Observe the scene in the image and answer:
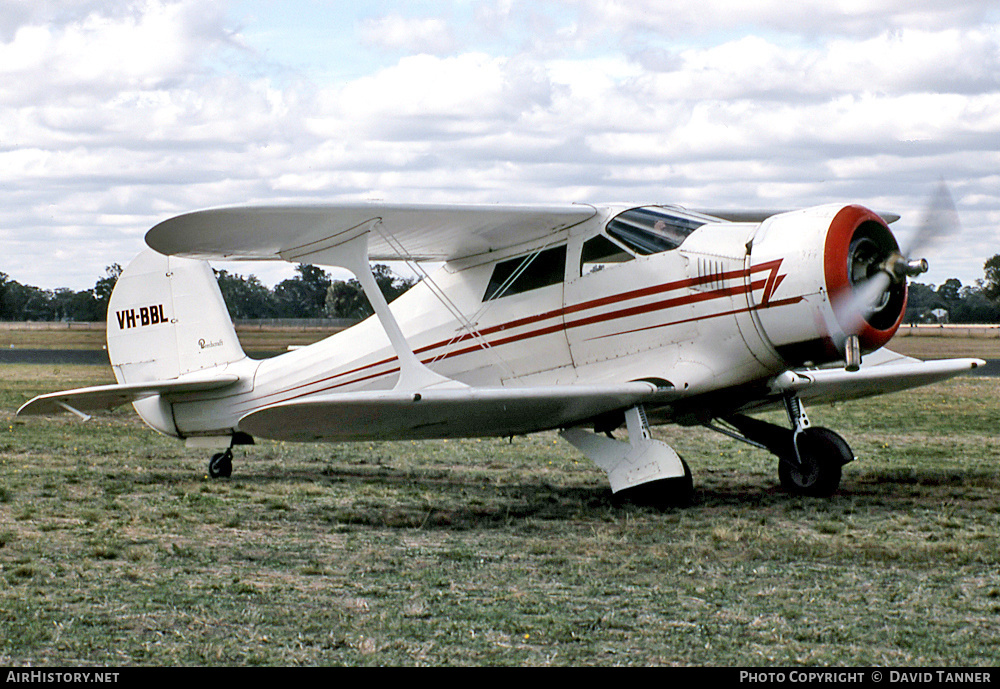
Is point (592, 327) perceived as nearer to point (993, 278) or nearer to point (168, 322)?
point (168, 322)

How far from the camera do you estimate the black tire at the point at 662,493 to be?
7.98m

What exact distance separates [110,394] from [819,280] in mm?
6398

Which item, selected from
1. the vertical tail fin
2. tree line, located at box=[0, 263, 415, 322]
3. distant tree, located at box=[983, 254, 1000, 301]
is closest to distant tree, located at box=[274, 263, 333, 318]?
tree line, located at box=[0, 263, 415, 322]

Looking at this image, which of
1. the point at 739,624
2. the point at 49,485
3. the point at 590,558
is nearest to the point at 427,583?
the point at 590,558

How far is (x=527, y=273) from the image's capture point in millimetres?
8977

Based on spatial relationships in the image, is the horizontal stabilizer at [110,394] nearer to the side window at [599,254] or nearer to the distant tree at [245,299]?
the side window at [599,254]

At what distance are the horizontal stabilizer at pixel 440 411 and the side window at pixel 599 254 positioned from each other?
109cm

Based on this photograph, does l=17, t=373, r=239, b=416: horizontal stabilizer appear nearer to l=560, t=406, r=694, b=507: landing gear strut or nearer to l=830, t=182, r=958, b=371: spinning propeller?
l=560, t=406, r=694, b=507: landing gear strut

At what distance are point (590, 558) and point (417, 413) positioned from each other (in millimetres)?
2030

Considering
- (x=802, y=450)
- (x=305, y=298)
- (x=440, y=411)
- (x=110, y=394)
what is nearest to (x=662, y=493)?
(x=802, y=450)

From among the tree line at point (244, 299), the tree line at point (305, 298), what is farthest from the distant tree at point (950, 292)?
the tree line at point (244, 299)

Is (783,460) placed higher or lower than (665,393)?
lower
